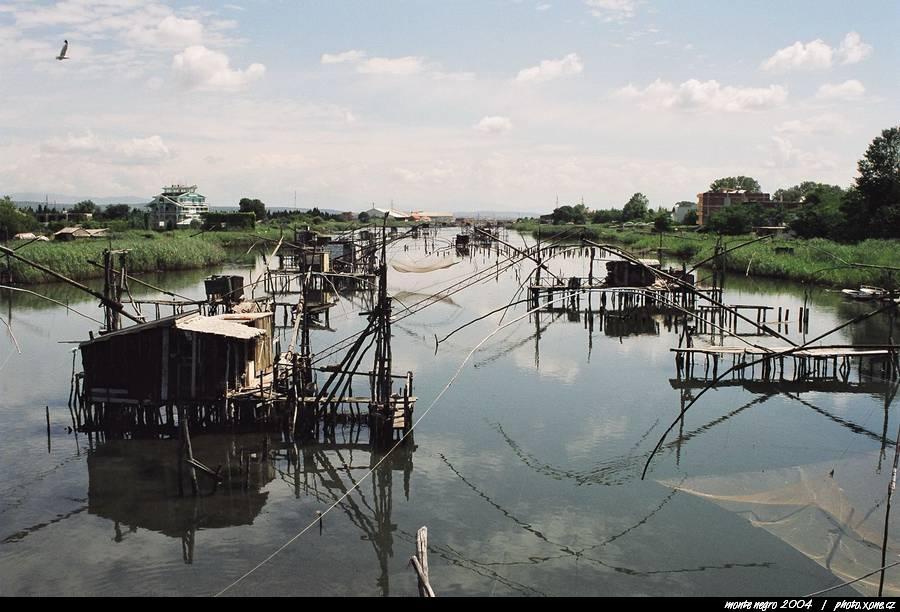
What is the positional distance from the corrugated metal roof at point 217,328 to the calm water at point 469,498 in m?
2.20

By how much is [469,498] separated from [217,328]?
5573 millimetres

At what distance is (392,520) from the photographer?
38.0 ft

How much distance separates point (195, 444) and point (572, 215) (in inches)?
3358

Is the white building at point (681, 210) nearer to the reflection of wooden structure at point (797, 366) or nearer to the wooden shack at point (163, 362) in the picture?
the reflection of wooden structure at point (797, 366)

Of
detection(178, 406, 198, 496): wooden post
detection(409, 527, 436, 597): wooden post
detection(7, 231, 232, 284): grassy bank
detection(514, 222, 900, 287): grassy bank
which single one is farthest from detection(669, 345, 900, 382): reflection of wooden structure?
detection(7, 231, 232, 284): grassy bank

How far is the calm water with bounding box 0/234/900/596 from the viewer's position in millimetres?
9758

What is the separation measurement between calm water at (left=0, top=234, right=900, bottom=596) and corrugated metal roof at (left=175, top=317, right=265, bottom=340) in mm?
2203

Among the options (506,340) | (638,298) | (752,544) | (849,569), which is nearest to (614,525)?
(752,544)

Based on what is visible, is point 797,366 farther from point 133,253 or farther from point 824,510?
point 133,253

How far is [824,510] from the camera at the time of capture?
975cm

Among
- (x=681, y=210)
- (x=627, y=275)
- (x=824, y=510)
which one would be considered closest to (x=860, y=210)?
(x=627, y=275)

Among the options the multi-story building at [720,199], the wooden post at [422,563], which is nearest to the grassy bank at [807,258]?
the wooden post at [422,563]

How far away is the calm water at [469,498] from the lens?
32.0ft

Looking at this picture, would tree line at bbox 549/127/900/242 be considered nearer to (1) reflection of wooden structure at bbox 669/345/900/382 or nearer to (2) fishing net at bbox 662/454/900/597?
(1) reflection of wooden structure at bbox 669/345/900/382
